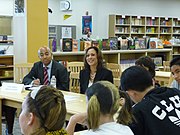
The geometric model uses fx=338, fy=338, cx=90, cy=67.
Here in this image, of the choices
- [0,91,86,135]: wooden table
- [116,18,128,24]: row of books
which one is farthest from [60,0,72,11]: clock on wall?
[0,91,86,135]: wooden table

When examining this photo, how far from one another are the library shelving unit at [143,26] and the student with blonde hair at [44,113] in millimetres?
11012

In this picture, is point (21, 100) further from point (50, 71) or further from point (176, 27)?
point (176, 27)

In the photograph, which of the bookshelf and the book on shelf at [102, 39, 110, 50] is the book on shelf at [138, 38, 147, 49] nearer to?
the bookshelf

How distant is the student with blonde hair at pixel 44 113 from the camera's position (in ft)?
4.68

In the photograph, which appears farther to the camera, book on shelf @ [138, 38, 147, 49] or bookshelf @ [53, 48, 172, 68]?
book on shelf @ [138, 38, 147, 49]

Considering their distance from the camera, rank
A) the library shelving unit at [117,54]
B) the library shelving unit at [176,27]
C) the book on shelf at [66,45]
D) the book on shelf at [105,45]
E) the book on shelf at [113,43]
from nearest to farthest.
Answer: the book on shelf at [66,45]
the library shelving unit at [117,54]
the book on shelf at [105,45]
the book on shelf at [113,43]
the library shelving unit at [176,27]

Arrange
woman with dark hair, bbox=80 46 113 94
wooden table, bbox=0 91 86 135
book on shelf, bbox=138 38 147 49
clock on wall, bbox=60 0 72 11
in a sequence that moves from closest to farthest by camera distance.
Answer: wooden table, bbox=0 91 86 135 → woman with dark hair, bbox=80 46 113 94 → book on shelf, bbox=138 38 147 49 → clock on wall, bbox=60 0 72 11

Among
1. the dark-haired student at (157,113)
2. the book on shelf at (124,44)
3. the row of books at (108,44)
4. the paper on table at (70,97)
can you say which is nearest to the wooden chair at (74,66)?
the row of books at (108,44)

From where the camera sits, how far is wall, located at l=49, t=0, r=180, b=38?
1205cm

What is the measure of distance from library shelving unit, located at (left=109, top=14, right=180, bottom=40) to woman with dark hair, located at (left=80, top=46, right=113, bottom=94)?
814cm

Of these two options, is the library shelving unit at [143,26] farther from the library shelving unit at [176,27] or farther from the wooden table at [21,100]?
the wooden table at [21,100]

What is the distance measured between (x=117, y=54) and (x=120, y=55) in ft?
1.17

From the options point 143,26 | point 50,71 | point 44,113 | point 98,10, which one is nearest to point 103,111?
point 44,113

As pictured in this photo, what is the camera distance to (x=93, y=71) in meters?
4.30
